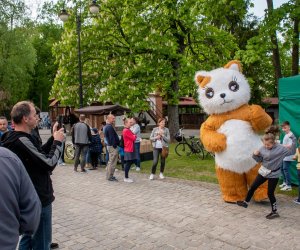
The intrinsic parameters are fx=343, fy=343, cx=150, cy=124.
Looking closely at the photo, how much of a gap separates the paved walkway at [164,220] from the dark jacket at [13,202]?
11.4 feet

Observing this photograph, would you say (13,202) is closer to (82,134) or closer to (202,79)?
(202,79)

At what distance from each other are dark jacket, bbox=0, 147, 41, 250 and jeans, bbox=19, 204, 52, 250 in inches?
67.8

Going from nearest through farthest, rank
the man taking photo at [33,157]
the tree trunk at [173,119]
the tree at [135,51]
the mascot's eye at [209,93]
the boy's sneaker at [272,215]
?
the man taking photo at [33,157], the boy's sneaker at [272,215], the mascot's eye at [209,93], the tree at [135,51], the tree trunk at [173,119]

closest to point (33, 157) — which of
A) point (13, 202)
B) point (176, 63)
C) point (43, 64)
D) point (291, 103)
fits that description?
point (13, 202)

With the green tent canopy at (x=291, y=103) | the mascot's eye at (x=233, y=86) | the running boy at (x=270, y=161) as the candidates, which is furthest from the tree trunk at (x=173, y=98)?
the running boy at (x=270, y=161)

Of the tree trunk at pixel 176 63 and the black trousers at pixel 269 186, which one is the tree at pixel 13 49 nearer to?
the tree trunk at pixel 176 63

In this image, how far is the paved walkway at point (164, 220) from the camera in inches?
227

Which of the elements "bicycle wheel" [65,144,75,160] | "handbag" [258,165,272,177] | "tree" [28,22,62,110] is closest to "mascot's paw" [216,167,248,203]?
"handbag" [258,165,272,177]

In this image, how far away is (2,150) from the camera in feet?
7.80

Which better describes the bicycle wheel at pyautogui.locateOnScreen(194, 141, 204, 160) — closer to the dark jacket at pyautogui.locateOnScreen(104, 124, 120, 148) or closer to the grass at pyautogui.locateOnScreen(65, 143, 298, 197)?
the grass at pyautogui.locateOnScreen(65, 143, 298, 197)

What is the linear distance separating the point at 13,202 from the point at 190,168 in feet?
36.4

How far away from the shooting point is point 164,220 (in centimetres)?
693

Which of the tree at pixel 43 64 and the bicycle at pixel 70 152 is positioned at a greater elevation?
the tree at pixel 43 64

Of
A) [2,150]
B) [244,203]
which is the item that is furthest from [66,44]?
[2,150]
